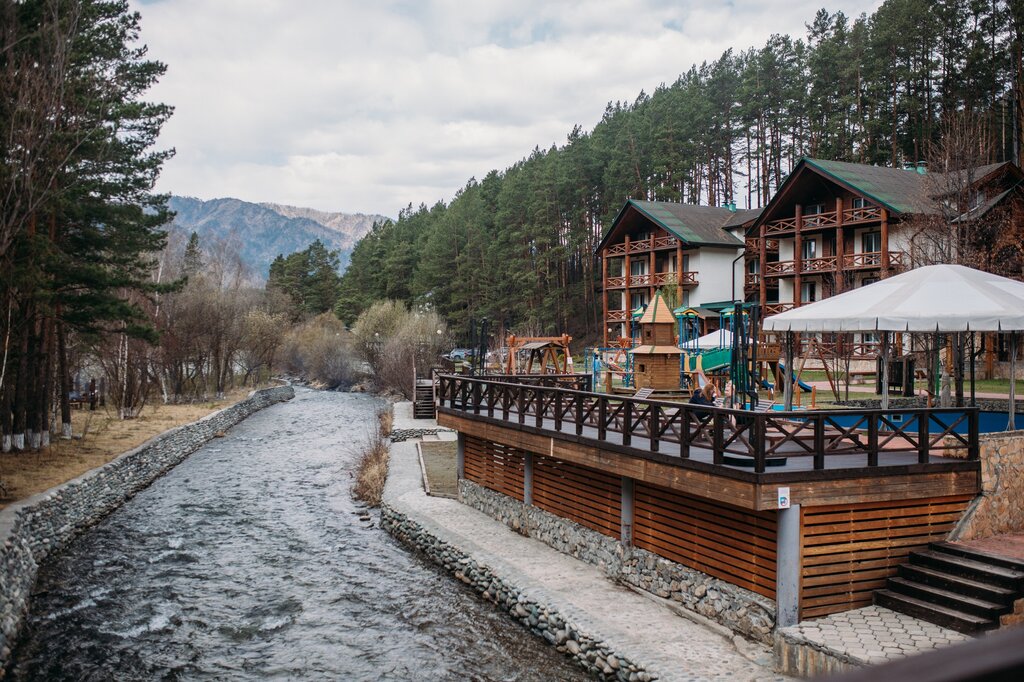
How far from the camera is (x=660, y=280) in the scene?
162ft

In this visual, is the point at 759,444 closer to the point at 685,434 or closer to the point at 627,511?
the point at 685,434

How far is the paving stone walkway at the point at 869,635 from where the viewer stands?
9414mm

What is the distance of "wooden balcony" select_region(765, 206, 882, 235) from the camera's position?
36688mm

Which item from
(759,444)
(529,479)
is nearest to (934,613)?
(759,444)

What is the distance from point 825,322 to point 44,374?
24100mm

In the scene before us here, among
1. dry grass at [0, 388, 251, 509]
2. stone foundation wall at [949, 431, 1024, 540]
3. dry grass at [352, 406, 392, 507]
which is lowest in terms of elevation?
dry grass at [352, 406, 392, 507]

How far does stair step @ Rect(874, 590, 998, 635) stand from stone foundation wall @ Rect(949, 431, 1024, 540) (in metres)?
1.60

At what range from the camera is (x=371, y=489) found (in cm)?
2416

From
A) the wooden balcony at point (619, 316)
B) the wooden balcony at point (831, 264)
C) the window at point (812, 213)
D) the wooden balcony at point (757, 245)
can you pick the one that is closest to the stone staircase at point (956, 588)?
the wooden balcony at point (831, 264)

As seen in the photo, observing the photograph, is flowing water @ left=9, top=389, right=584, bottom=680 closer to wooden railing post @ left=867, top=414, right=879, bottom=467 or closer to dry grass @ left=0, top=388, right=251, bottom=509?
dry grass @ left=0, top=388, right=251, bottom=509

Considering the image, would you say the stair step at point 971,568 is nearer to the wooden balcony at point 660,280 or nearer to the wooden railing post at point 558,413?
the wooden railing post at point 558,413

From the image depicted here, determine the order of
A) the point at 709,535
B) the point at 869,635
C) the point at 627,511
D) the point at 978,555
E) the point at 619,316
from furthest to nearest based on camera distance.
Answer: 1. the point at 619,316
2. the point at 627,511
3. the point at 709,535
4. the point at 978,555
5. the point at 869,635

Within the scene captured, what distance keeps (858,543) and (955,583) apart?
1.28 metres

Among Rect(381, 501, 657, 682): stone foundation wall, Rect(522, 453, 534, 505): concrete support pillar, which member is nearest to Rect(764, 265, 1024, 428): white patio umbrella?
Rect(522, 453, 534, 505): concrete support pillar
